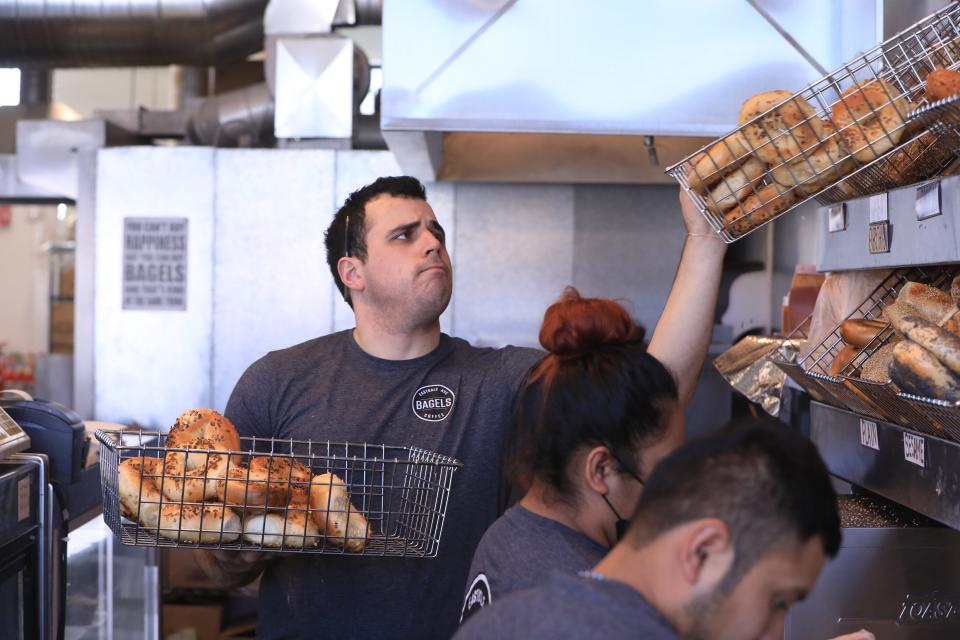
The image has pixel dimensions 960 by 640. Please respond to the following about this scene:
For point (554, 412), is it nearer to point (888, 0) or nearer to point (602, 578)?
point (602, 578)

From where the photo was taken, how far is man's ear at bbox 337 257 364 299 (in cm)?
190

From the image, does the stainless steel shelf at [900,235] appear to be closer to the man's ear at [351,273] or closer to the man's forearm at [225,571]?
the man's ear at [351,273]

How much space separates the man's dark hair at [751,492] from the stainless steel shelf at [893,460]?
1.40ft

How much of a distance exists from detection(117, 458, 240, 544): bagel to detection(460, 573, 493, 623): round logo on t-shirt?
0.31 m

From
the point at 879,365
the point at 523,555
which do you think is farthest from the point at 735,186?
the point at 523,555

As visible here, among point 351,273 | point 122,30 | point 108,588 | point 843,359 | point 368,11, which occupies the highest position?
point 368,11

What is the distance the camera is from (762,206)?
125cm

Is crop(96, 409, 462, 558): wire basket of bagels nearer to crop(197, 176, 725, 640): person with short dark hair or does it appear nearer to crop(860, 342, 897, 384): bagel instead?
crop(197, 176, 725, 640): person with short dark hair

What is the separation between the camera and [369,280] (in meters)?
1.86

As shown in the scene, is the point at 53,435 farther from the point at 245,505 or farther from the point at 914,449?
the point at 914,449

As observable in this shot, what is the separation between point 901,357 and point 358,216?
1.12 m

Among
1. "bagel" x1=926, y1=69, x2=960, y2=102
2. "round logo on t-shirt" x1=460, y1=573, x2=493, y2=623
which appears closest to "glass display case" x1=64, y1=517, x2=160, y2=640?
"round logo on t-shirt" x1=460, y1=573, x2=493, y2=623

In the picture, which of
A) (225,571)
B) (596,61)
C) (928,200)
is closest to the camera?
(928,200)

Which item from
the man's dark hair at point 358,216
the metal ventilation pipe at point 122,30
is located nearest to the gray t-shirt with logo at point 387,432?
the man's dark hair at point 358,216
